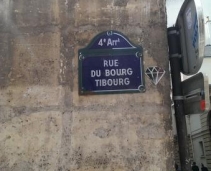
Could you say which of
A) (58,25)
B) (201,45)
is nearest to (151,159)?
(201,45)

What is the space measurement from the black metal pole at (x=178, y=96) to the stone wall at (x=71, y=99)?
0.08m

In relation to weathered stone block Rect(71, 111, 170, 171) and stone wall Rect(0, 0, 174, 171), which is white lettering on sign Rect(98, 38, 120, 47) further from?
weathered stone block Rect(71, 111, 170, 171)

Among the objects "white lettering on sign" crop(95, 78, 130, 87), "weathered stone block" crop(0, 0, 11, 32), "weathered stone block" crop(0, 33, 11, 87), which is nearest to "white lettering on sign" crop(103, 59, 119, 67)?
"white lettering on sign" crop(95, 78, 130, 87)

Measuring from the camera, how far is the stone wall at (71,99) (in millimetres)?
2733

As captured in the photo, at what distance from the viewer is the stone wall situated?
273cm

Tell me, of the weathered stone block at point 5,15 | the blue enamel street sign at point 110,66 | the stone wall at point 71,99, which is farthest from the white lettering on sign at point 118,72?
the weathered stone block at point 5,15

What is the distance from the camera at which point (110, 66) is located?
2.90 m

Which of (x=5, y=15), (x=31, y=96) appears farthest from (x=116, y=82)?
(x=5, y=15)

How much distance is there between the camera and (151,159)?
Result: 8.86 ft

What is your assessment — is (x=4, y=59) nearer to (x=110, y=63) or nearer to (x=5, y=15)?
(x=5, y=15)

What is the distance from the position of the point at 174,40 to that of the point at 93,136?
125 centimetres

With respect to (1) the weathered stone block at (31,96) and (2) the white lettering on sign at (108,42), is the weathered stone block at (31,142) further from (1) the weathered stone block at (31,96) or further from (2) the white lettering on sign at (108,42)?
(2) the white lettering on sign at (108,42)

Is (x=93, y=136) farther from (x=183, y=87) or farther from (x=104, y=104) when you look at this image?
(x=183, y=87)

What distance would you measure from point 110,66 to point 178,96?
723 mm
